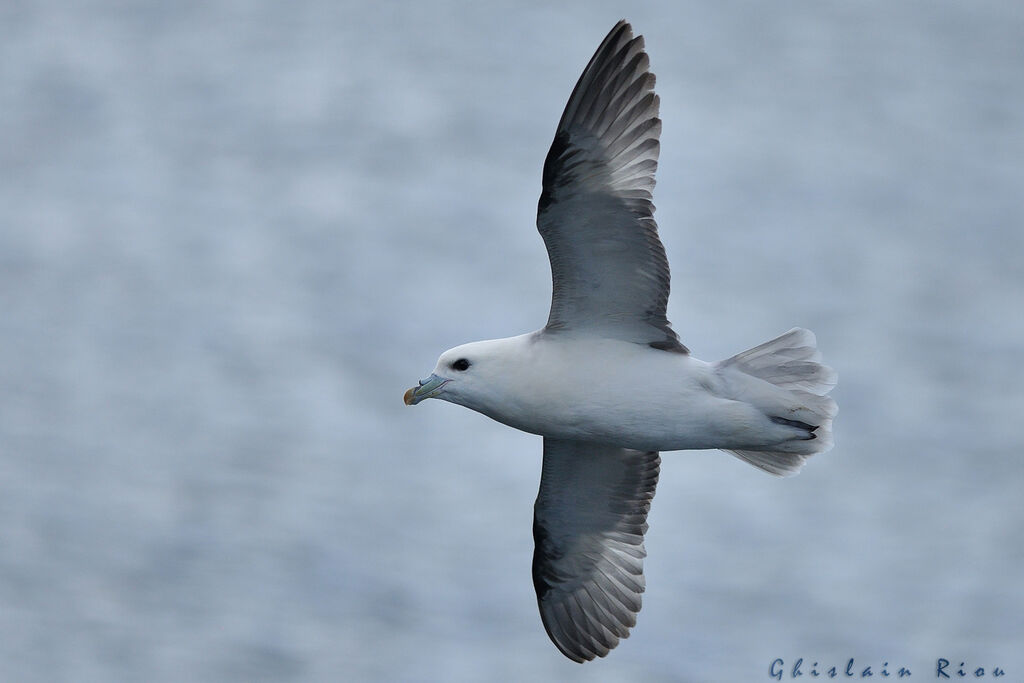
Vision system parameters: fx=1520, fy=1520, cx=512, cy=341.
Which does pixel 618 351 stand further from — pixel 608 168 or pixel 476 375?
pixel 608 168

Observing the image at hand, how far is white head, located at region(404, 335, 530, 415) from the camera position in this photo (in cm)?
800

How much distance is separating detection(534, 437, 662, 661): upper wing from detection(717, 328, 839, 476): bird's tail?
131 cm

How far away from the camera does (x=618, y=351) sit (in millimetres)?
8055

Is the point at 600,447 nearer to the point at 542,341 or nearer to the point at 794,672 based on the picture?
the point at 542,341

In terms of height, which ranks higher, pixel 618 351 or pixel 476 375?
pixel 618 351

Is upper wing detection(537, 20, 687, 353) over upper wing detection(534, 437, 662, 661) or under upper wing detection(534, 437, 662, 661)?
over

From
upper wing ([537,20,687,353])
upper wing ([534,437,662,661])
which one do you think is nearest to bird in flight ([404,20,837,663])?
upper wing ([537,20,687,353])

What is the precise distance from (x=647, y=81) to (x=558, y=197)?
0.75m

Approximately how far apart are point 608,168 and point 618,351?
99 centimetres

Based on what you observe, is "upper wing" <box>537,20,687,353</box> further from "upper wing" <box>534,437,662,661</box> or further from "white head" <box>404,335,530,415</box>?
"upper wing" <box>534,437,662,661</box>

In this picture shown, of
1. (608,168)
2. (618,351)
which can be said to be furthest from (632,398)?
(608,168)

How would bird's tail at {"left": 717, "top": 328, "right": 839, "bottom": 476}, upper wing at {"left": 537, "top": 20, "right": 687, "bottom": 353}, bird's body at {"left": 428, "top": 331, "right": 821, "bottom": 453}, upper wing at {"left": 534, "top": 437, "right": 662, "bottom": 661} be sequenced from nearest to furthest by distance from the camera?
upper wing at {"left": 537, "top": 20, "right": 687, "bottom": 353}, bird's body at {"left": 428, "top": 331, "right": 821, "bottom": 453}, bird's tail at {"left": 717, "top": 328, "right": 839, "bottom": 476}, upper wing at {"left": 534, "top": 437, "right": 662, "bottom": 661}

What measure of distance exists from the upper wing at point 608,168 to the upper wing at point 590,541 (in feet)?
5.18

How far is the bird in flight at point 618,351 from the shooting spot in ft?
25.4
